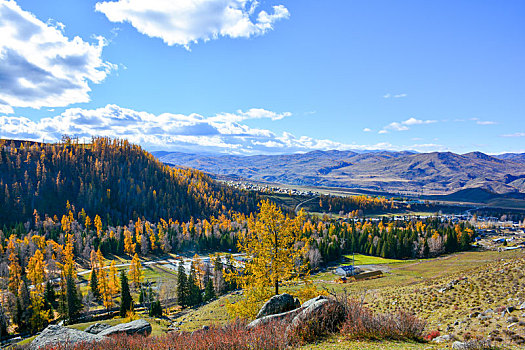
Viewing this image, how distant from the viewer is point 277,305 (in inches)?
717

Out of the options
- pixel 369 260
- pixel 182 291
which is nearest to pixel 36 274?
pixel 182 291

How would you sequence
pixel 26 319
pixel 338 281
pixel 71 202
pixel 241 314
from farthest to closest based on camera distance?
pixel 71 202 → pixel 338 281 → pixel 26 319 → pixel 241 314

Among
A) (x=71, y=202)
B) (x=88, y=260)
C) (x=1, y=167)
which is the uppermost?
(x=1, y=167)

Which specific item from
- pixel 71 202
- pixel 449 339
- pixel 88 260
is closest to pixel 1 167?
pixel 71 202

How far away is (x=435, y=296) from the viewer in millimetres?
31609

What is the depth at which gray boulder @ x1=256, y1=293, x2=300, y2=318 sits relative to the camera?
17906mm

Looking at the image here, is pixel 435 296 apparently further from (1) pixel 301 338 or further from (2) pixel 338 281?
(2) pixel 338 281

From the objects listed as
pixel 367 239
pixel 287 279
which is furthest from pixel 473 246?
pixel 287 279

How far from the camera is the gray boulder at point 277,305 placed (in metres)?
17.9

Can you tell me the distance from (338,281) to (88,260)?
99.7 meters

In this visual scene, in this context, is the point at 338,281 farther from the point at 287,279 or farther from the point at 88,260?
the point at 88,260

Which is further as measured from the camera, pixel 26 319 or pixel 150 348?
pixel 26 319

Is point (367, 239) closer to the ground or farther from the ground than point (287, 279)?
closer to the ground

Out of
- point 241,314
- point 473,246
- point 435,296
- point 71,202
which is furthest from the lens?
point 71,202
